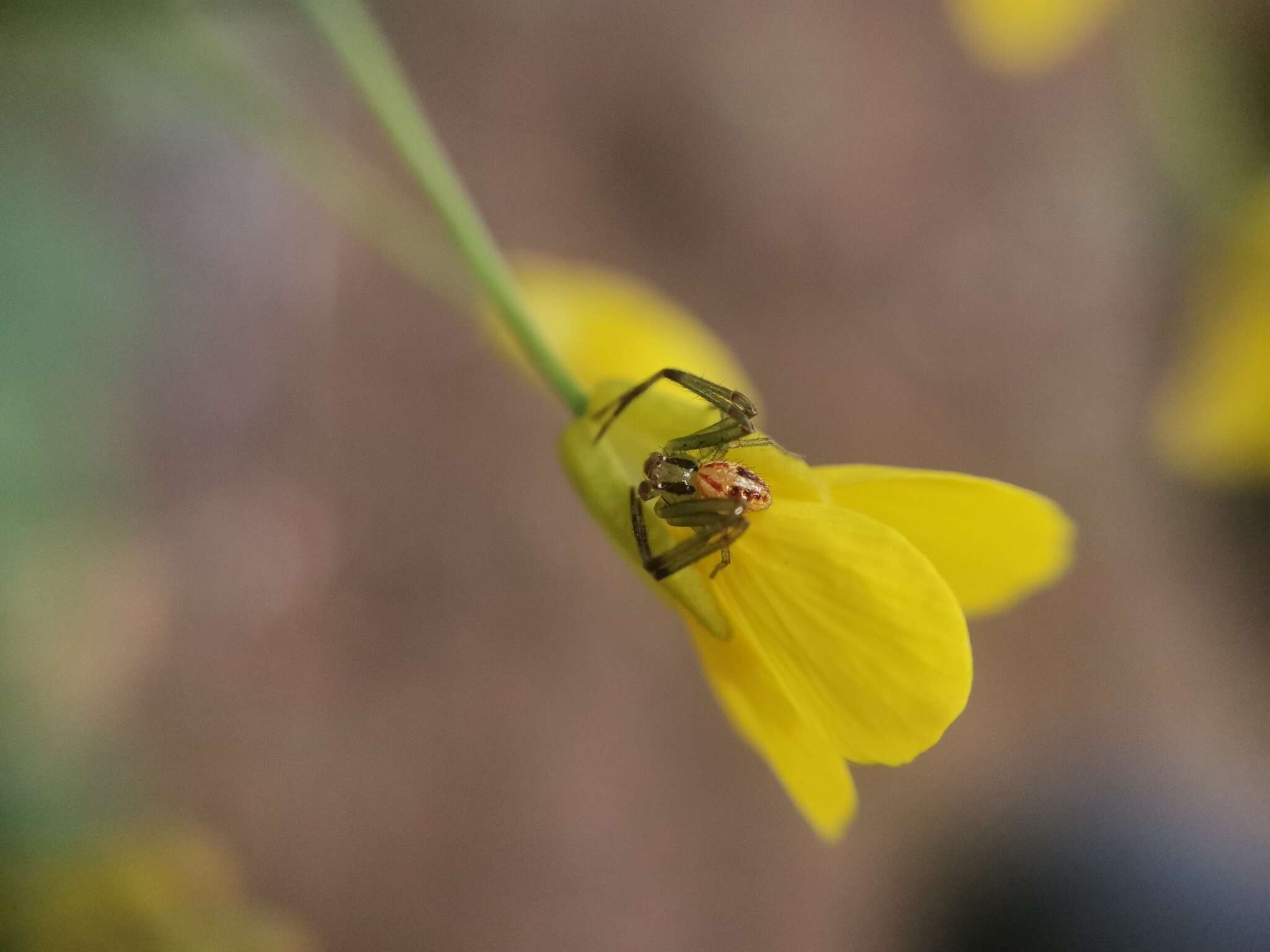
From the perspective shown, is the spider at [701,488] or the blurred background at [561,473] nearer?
the spider at [701,488]

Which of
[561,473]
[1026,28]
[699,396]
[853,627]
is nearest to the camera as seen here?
[853,627]

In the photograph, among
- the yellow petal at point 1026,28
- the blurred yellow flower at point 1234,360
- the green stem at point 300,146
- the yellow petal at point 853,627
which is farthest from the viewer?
the yellow petal at point 1026,28

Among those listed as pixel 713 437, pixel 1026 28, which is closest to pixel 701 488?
pixel 713 437

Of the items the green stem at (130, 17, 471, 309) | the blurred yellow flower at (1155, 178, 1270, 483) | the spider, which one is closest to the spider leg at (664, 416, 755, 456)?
the spider

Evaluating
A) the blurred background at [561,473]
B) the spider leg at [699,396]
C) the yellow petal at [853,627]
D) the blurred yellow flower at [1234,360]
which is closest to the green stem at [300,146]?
the blurred background at [561,473]

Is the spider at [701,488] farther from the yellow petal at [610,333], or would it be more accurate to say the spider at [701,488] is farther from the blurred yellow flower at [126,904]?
the blurred yellow flower at [126,904]

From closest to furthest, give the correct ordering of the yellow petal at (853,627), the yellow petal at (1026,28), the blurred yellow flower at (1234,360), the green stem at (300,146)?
the yellow petal at (853,627) < the green stem at (300,146) < the blurred yellow flower at (1234,360) < the yellow petal at (1026,28)

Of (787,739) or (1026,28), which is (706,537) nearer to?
(787,739)
